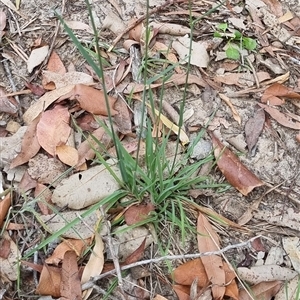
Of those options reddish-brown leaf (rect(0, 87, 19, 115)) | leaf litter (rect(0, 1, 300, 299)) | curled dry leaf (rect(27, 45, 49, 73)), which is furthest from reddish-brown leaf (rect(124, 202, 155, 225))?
curled dry leaf (rect(27, 45, 49, 73))

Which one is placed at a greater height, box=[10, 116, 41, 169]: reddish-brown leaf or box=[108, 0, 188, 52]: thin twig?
box=[108, 0, 188, 52]: thin twig

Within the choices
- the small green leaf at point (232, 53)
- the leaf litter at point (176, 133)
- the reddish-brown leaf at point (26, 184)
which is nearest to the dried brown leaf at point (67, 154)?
the leaf litter at point (176, 133)

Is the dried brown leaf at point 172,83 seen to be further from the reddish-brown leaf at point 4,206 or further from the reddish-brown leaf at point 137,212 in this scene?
the reddish-brown leaf at point 4,206

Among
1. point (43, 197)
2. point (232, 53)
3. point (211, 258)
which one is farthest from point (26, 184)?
point (232, 53)

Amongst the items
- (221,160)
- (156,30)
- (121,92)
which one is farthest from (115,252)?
(156,30)

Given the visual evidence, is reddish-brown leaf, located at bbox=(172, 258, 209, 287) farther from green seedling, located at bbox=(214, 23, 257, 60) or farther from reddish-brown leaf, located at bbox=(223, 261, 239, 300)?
green seedling, located at bbox=(214, 23, 257, 60)

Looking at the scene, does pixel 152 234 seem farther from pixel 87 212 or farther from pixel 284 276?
pixel 284 276
